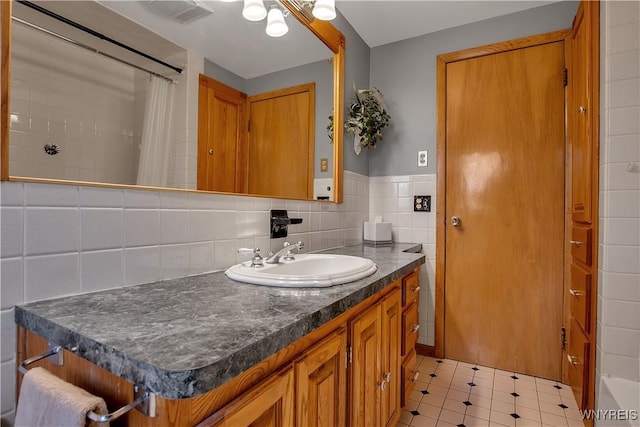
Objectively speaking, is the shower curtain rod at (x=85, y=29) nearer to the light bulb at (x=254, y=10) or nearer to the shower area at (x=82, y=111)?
the shower area at (x=82, y=111)

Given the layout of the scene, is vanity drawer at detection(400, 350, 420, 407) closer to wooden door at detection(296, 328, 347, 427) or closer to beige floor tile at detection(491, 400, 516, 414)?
beige floor tile at detection(491, 400, 516, 414)

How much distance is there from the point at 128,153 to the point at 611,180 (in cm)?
190

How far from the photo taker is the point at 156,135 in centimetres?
105

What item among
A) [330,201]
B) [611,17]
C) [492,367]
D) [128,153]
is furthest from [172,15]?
[492,367]

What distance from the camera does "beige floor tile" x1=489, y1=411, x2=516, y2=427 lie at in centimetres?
160

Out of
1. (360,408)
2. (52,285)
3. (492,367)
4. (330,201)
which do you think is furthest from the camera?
(492,367)

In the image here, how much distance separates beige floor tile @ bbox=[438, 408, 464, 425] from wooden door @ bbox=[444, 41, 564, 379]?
0.61 m

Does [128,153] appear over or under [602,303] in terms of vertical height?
over

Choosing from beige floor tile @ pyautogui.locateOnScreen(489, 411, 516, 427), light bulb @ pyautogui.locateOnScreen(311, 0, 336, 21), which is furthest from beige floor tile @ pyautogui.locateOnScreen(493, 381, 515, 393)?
light bulb @ pyautogui.locateOnScreen(311, 0, 336, 21)

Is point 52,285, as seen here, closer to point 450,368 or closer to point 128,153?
point 128,153

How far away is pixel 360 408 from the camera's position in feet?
3.54

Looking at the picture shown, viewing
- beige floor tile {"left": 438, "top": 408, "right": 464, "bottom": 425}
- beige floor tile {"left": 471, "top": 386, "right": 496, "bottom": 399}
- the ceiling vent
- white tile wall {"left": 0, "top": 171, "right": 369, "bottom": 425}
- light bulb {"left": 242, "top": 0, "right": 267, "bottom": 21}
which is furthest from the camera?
beige floor tile {"left": 471, "top": 386, "right": 496, "bottom": 399}

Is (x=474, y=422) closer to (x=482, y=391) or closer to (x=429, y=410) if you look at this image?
(x=429, y=410)

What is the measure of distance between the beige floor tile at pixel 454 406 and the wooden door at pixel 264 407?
4.46 ft
